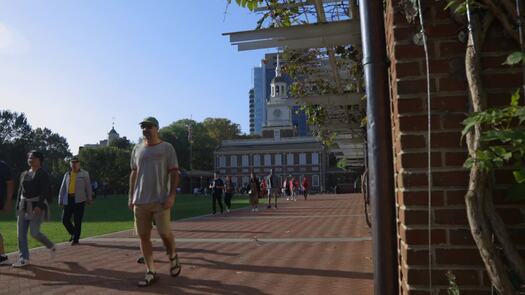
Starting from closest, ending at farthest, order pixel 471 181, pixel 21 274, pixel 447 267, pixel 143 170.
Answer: pixel 471 181
pixel 447 267
pixel 143 170
pixel 21 274

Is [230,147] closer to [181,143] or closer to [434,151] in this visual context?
[181,143]

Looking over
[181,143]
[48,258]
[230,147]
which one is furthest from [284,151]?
[48,258]

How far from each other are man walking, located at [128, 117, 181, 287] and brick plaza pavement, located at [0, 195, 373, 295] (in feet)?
1.49

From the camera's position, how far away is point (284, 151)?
4063 inches

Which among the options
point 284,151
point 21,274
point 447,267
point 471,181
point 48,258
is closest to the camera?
point 471,181

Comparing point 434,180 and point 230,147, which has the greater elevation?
point 230,147

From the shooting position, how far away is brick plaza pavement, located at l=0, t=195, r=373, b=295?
589cm

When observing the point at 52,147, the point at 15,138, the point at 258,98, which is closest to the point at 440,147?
the point at 15,138

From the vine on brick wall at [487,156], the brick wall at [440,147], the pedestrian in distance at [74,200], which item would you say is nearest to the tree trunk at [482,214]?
the vine on brick wall at [487,156]

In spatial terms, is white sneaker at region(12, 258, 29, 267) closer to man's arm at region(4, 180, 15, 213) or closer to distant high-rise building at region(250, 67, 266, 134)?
man's arm at region(4, 180, 15, 213)

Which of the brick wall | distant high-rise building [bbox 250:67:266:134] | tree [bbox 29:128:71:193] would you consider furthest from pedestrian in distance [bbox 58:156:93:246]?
distant high-rise building [bbox 250:67:266:134]

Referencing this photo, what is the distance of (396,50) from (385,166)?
74 centimetres

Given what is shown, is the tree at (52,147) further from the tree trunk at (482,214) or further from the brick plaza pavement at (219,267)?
the tree trunk at (482,214)

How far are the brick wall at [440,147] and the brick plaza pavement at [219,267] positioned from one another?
2993mm
